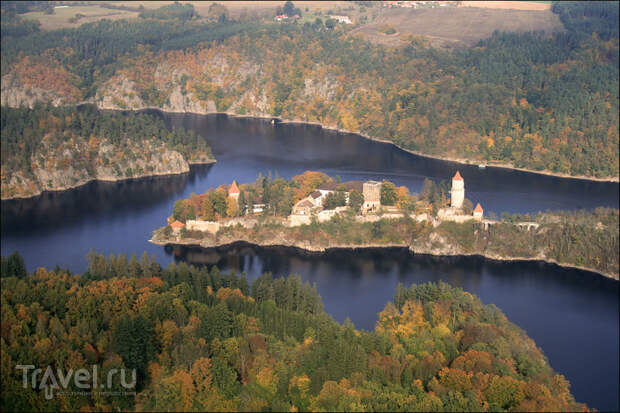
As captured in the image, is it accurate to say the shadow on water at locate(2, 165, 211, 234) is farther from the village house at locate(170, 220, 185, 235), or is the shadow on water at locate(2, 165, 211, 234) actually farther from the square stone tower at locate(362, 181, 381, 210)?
the square stone tower at locate(362, 181, 381, 210)

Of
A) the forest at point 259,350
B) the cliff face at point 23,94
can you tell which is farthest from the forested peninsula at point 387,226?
the cliff face at point 23,94

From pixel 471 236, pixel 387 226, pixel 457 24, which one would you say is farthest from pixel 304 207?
pixel 457 24

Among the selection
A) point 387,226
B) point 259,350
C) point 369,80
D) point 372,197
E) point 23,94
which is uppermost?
point 369,80

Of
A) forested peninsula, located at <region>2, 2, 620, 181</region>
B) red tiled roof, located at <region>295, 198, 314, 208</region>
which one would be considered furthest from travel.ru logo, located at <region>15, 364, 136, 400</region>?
forested peninsula, located at <region>2, 2, 620, 181</region>

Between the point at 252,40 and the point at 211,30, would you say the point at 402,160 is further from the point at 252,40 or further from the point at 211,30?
the point at 211,30

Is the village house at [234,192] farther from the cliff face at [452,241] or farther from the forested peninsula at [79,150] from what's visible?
the forested peninsula at [79,150]

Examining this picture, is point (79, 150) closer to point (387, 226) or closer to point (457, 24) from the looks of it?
point (387, 226)

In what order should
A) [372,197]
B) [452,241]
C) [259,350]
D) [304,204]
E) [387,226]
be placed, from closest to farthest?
[259,350] → [452,241] → [387,226] → [304,204] → [372,197]
